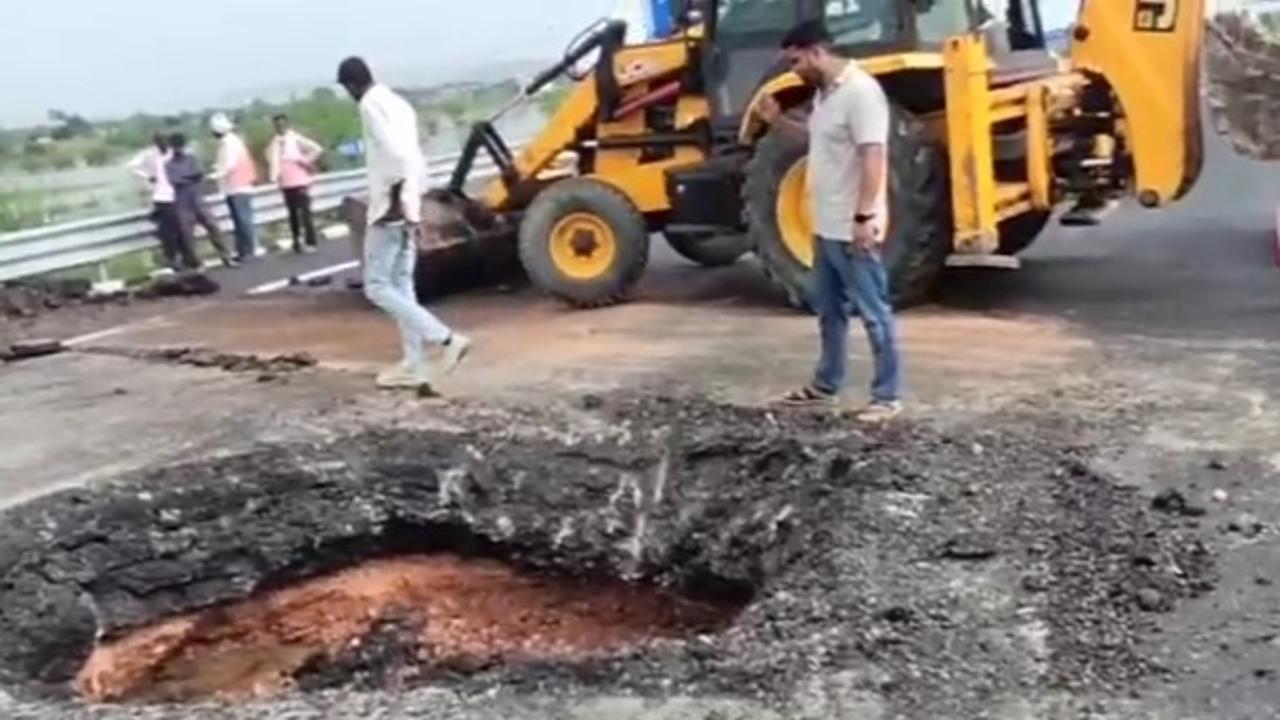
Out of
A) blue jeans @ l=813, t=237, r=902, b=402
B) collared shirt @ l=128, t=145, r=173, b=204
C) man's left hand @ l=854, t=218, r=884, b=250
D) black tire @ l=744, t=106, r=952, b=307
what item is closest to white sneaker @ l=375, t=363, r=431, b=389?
blue jeans @ l=813, t=237, r=902, b=402

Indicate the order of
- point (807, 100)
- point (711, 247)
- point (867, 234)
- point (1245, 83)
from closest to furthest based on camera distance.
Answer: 1. point (867, 234)
2. point (807, 100)
3. point (711, 247)
4. point (1245, 83)

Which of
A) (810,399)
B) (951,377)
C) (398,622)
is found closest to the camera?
(398,622)

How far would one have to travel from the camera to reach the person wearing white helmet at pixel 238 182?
60.6 feet

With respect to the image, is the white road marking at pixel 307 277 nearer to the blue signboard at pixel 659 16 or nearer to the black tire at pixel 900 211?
the blue signboard at pixel 659 16

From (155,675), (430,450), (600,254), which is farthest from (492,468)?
(600,254)

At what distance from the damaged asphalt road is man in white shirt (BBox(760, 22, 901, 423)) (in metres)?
0.43

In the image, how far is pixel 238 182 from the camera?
18500mm

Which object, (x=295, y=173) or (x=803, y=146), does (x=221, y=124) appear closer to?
(x=295, y=173)

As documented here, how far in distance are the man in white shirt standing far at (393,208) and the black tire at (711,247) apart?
3.62m

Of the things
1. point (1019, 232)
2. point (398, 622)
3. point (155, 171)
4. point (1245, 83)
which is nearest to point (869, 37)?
point (1019, 232)

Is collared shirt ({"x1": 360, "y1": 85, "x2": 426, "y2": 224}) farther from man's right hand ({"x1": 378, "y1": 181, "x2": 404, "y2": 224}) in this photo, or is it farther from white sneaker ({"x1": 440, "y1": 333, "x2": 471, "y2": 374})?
white sneaker ({"x1": 440, "y1": 333, "x2": 471, "y2": 374})

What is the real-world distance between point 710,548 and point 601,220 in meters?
5.41

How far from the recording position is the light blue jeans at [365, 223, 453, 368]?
10.4 m

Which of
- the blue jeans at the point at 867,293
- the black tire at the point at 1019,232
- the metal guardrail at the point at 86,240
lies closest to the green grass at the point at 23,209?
the metal guardrail at the point at 86,240
